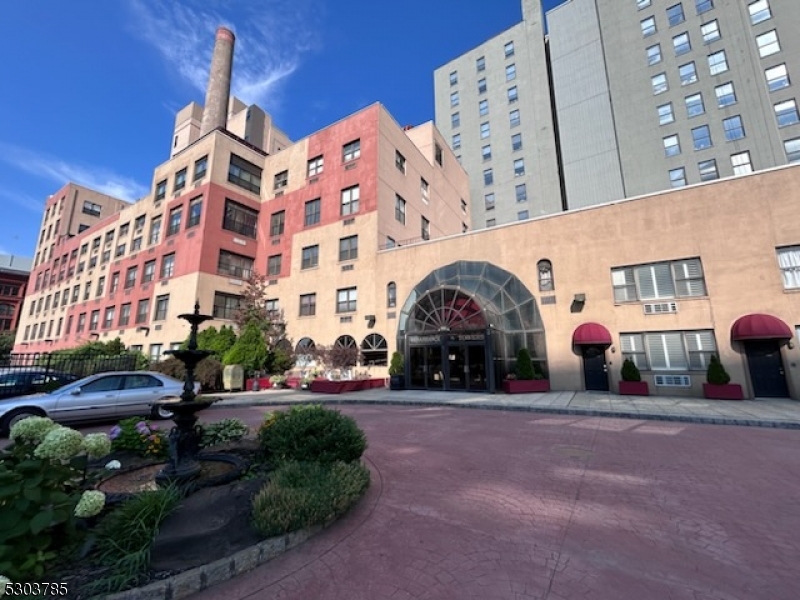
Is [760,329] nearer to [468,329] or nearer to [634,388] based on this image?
[634,388]

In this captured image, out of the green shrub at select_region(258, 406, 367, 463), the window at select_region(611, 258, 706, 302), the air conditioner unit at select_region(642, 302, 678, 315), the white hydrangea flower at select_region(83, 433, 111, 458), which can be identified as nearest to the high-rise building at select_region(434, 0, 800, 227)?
the window at select_region(611, 258, 706, 302)

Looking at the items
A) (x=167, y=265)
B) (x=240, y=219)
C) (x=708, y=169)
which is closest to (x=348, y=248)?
(x=240, y=219)

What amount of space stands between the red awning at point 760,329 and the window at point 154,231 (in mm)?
38362

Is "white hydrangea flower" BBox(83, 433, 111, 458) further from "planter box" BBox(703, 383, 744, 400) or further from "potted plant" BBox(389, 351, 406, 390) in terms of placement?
"planter box" BBox(703, 383, 744, 400)

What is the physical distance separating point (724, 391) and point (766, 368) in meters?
2.05

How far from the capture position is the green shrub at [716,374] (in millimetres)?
13305

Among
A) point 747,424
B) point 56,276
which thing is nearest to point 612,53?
point 747,424

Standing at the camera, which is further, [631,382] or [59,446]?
[631,382]

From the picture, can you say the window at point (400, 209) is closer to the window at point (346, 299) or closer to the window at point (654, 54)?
the window at point (346, 299)

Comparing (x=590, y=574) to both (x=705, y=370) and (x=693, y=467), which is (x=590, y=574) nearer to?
(x=693, y=467)

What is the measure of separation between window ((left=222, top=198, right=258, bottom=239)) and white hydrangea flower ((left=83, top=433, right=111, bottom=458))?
25572 mm

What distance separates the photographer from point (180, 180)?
29.2 meters

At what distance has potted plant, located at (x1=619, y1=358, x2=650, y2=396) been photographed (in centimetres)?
1459

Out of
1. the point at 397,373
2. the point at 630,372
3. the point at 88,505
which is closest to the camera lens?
the point at 88,505
